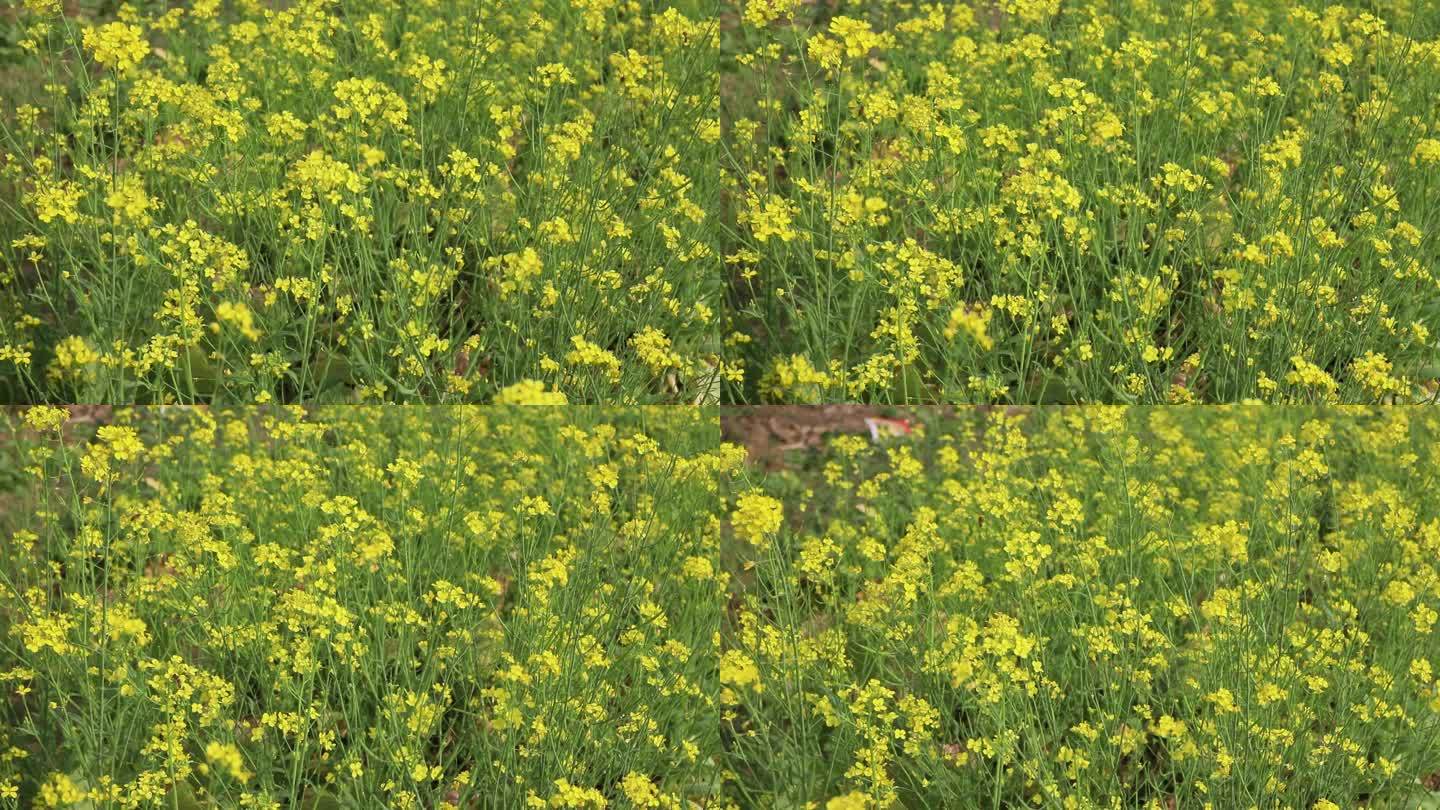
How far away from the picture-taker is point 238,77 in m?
3.53

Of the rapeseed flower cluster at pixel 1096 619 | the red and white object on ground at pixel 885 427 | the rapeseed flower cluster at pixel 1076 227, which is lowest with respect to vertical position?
the rapeseed flower cluster at pixel 1096 619

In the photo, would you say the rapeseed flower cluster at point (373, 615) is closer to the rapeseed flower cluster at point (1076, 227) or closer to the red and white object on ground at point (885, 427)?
the rapeseed flower cluster at point (1076, 227)

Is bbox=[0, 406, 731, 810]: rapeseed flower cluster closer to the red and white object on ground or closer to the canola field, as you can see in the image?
the canola field

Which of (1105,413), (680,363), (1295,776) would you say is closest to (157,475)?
(680,363)

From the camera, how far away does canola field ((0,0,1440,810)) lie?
2969mm

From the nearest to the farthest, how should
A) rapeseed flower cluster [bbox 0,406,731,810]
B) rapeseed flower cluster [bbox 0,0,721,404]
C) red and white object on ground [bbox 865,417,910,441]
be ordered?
1. rapeseed flower cluster [bbox 0,406,731,810]
2. rapeseed flower cluster [bbox 0,0,721,404]
3. red and white object on ground [bbox 865,417,910,441]

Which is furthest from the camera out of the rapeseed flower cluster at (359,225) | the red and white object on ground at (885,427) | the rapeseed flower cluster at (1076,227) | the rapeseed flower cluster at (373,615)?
the red and white object on ground at (885,427)

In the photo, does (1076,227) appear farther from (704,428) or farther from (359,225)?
(359,225)

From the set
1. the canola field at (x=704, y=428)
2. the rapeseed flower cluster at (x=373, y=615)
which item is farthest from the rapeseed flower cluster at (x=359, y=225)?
the rapeseed flower cluster at (x=373, y=615)

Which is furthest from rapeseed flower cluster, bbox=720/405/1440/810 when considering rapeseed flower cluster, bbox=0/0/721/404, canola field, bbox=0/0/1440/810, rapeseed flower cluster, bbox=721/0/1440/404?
rapeseed flower cluster, bbox=0/0/721/404

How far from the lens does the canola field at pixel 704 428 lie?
297 cm

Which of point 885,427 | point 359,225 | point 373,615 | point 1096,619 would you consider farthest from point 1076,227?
point 373,615

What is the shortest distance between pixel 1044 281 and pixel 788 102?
2.96 ft

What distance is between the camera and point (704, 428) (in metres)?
3.26
